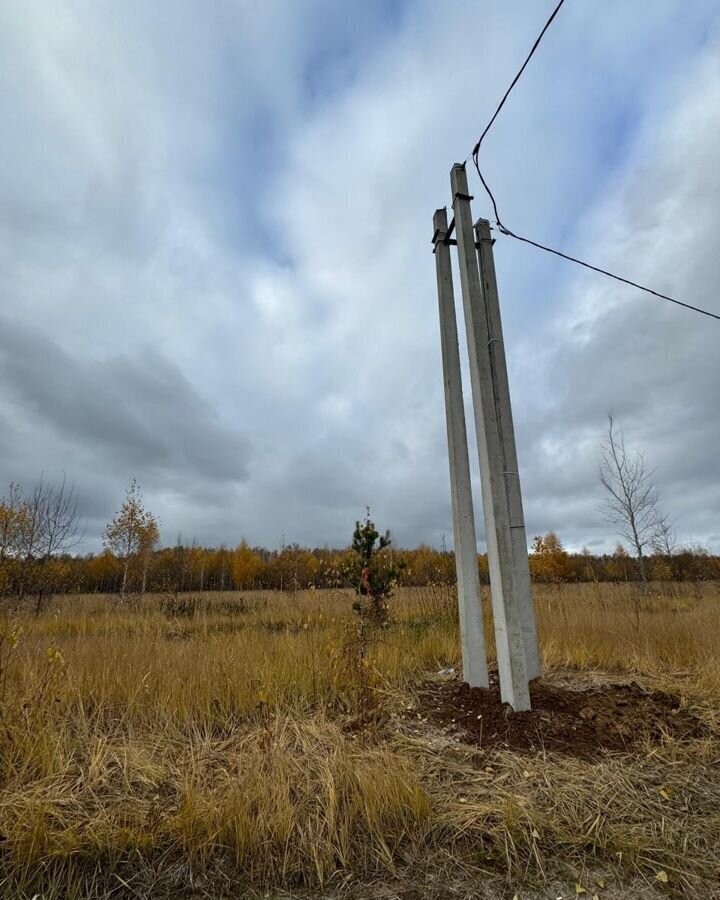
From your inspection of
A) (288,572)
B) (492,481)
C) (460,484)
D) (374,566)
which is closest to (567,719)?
(492,481)

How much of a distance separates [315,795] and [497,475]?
2487 millimetres

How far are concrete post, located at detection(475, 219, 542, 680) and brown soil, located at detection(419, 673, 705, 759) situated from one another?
40 cm

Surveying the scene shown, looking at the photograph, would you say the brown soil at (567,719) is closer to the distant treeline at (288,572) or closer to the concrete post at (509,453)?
the concrete post at (509,453)

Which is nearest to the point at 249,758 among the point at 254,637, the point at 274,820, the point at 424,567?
the point at 274,820

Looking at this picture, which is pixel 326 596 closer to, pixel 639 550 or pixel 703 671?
pixel 703 671

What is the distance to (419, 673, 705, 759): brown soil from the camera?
10.4 feet

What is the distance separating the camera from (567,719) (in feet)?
11.3

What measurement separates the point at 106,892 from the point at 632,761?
9.62 ft

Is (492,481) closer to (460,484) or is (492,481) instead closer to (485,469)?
(485,469)

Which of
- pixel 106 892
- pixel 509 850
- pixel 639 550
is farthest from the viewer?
pixel 639 550

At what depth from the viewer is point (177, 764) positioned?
120 inches

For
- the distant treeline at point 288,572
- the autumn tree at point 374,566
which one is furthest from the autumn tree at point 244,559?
the autumn tree at point 374,566

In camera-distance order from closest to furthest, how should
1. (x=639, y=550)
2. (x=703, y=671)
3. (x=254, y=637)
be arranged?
(x=703, y=671)
(x=254, y=637)
(x=639, y=550)

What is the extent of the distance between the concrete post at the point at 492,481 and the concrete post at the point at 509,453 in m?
0.10
